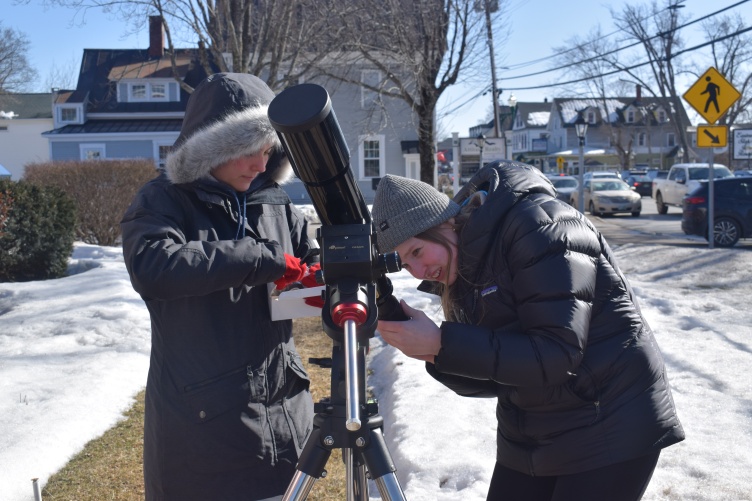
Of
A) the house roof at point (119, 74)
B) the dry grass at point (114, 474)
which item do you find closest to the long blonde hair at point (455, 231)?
the dry grass at point (114, 474)

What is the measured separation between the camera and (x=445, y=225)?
2.27m

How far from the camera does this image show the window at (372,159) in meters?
29.7

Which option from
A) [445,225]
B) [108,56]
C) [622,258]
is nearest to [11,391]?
[445,225]

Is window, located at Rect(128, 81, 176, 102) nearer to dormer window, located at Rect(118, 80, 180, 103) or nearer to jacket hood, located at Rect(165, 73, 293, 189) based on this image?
dormer window, located at Rect(118, 80, 180, 103)

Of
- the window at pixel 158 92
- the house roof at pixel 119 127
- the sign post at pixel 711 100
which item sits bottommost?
the sign post at pixel 711 100

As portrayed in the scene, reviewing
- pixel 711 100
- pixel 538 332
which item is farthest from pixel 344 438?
pixel 711 100

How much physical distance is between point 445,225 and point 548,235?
0.43 metres

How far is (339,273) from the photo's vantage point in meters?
1.63

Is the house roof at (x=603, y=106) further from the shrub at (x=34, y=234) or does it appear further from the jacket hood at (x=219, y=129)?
the jacket hood at (x=219, y=129)

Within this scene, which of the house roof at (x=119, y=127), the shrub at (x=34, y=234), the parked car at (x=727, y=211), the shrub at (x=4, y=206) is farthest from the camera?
the house roof at (x=119, y=127)

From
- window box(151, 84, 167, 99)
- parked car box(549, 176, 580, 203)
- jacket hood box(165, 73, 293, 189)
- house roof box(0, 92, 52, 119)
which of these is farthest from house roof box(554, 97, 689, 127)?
jacket hood box(165, 73, 293, 189)

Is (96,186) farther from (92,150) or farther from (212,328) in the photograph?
(92,150)

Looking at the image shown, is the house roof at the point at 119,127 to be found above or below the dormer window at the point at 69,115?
below

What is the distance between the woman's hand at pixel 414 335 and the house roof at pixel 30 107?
5903 cm
